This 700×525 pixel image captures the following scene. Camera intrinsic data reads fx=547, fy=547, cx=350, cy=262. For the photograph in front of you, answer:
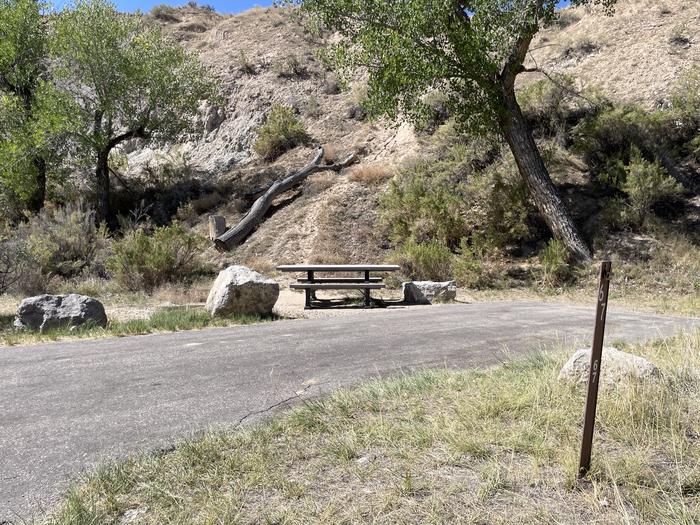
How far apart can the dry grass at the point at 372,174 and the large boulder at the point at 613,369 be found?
14.8 meters

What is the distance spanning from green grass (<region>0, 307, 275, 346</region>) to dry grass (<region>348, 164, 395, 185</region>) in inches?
412

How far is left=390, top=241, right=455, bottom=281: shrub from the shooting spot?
13.1 meters

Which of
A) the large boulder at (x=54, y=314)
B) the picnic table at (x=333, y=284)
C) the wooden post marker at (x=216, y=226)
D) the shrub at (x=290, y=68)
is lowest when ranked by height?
the large boulder at (x=54, y=314)

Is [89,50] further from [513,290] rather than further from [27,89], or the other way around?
[513,290]

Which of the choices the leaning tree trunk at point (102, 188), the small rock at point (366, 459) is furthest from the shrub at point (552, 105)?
the small rock at point (366, 459)

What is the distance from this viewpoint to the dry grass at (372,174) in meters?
18.8

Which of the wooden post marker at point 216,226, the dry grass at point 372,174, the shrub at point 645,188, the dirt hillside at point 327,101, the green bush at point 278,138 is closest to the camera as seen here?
the shrub at point 645,188

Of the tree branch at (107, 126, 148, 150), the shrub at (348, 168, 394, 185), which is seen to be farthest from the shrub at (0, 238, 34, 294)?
the shrub at (348, 168, 394, 185)

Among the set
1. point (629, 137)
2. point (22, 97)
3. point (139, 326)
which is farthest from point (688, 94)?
point (22, 97)

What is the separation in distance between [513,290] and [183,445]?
34.1ft

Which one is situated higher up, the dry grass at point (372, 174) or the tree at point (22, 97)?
the tree at point (22, 97)

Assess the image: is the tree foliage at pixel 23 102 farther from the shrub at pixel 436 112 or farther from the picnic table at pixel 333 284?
the shrub at pixel 436 112

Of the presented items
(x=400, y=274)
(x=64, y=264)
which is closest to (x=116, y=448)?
(x=400, y=274)

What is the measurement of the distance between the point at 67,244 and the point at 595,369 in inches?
608
